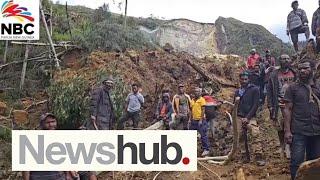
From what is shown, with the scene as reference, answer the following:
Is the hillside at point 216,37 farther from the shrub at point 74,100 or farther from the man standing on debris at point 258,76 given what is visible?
the man standing on debris at point 258,76

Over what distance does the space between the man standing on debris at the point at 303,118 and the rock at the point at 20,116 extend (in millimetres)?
8091

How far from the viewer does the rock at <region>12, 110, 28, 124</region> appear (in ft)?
40.4

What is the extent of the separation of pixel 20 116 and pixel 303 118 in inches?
328

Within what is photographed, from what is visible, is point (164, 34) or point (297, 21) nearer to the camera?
point (297, 21)

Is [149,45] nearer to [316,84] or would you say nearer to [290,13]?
[290,13]

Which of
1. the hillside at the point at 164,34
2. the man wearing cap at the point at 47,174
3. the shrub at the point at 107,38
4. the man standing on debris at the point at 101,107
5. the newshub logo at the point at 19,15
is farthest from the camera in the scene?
the hillside at the point at 164,34

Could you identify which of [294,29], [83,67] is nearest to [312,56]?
[294,29]

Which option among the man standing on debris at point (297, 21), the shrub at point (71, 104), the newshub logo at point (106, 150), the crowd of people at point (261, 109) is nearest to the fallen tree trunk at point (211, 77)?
the crowd of people at point (261, 109)

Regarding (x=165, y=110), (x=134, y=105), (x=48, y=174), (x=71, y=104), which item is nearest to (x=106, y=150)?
(x=48, y=174)

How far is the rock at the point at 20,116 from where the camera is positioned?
12.3m

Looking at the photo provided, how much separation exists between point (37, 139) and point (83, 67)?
741 cm

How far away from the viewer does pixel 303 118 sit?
554 cm

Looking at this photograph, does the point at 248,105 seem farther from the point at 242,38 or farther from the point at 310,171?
the point at 242,38

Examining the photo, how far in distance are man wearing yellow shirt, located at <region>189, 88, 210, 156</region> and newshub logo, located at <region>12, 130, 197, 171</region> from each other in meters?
1.26
